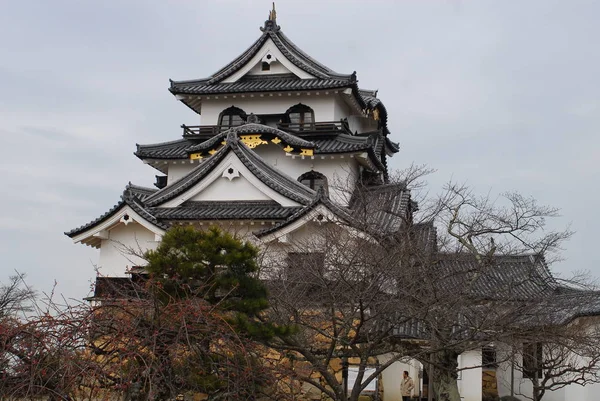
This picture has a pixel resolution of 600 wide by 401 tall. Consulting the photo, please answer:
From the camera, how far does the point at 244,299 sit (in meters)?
9.74

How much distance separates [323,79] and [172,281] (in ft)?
48.8

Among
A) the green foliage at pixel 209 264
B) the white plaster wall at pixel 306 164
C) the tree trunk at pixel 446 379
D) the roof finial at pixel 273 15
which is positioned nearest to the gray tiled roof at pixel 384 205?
the white plaster wall at pixel 306 164

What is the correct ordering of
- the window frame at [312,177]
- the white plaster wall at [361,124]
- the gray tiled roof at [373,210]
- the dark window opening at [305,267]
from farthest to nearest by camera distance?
the white plaster wall at [361,124]
the window frame at [312,177]
the gray tiled roof at [373,210]
the dark window opening at [305,267]

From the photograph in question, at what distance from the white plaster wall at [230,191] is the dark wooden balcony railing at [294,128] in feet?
13.5

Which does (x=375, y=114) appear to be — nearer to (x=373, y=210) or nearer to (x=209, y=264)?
(x=373, y=210)

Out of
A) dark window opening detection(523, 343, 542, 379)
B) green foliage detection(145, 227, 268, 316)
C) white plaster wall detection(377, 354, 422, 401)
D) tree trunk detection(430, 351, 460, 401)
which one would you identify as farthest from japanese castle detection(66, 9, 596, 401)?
green foliage detection(145, 227, 268, 316)

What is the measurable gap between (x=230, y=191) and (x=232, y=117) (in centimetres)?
538

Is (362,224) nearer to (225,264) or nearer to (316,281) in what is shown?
(316,281)

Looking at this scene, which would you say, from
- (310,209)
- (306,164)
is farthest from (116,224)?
(306,164)

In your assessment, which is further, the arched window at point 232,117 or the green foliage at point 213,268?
the arched window at point 232,117

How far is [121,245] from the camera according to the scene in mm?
19656

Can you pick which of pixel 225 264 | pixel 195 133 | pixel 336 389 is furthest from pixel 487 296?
pixel 195 133

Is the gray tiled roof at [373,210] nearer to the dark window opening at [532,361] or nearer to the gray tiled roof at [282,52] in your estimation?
the dark window opening at [532,361]

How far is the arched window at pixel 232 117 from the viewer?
24.2 meters
